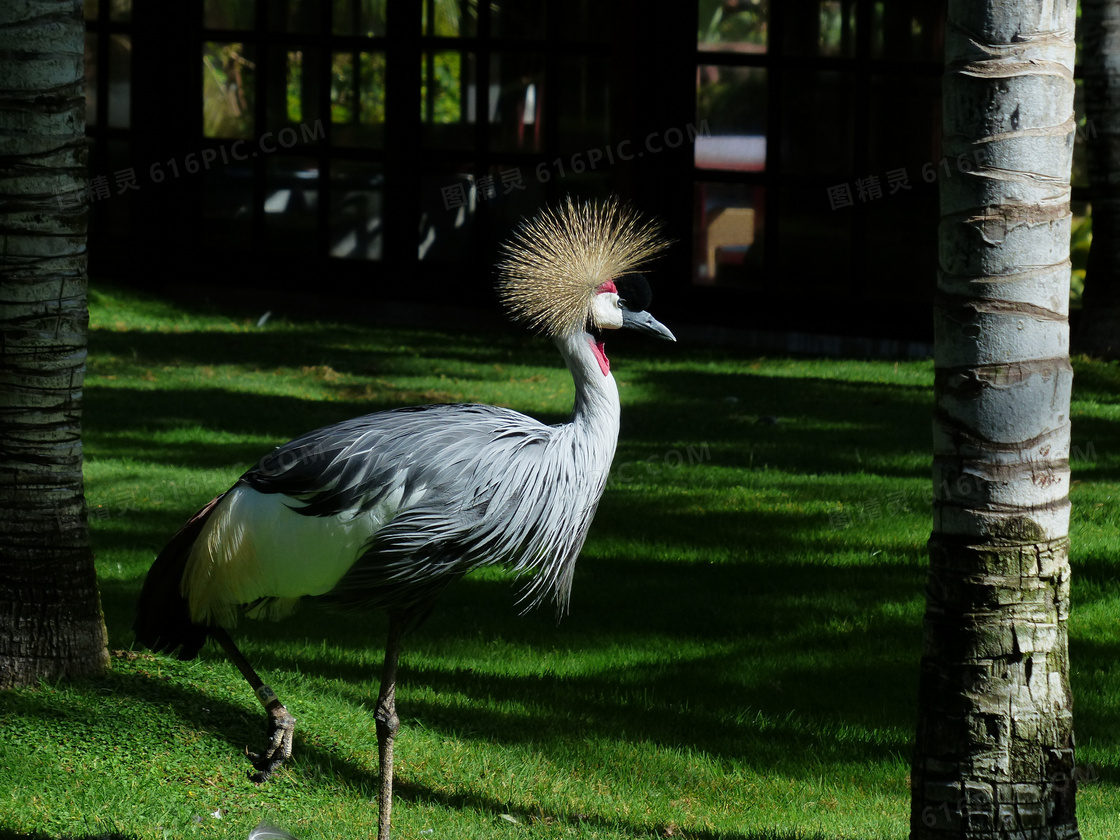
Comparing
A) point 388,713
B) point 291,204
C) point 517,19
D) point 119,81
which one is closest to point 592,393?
point 388,713

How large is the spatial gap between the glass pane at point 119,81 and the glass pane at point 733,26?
22.2 ft

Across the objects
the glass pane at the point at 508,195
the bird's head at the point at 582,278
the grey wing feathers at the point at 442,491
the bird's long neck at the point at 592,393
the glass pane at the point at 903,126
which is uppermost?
the glass pane at the point at 903,126

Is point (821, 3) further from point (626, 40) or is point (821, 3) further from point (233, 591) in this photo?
point (233, 591)

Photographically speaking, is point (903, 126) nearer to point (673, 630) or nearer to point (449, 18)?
point (449, 18)

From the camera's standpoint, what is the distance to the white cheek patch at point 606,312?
4180 millimetres

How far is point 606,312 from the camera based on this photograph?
4195mm

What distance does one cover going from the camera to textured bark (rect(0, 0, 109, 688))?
4.46 meters

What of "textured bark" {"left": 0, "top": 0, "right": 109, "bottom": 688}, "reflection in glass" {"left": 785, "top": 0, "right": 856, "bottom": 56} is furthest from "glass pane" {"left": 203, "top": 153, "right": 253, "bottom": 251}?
"textured bark" {"left": 0, "top": 0, "right": 109, "bottom": 688}

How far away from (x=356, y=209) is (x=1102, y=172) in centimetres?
787

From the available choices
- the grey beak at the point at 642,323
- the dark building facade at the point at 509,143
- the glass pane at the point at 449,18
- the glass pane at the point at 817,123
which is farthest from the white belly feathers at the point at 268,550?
the glass pane at the point at 449,18

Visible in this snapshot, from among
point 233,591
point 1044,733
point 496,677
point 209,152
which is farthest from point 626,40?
point 1044,733

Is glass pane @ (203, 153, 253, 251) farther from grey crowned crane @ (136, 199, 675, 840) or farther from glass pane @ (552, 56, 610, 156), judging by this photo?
grey crowned crane @ (136, 199, 675, 840)

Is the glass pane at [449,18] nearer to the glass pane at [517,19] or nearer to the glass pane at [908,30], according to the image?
the glass pane at [517,19]

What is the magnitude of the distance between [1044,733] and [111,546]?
5076 mm
